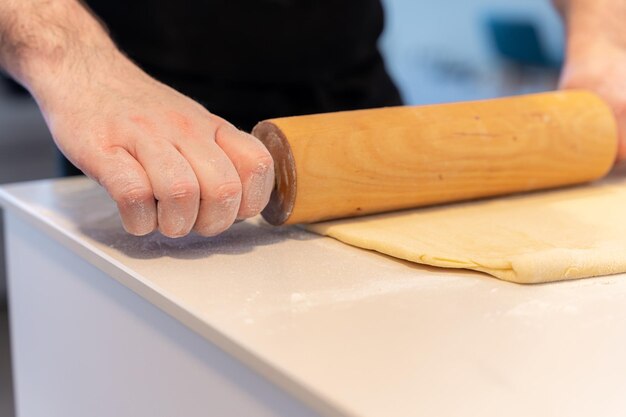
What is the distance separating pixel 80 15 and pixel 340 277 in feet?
1.45

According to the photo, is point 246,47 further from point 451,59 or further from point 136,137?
point 451,59

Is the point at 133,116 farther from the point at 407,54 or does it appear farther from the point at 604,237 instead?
the point at 407,54

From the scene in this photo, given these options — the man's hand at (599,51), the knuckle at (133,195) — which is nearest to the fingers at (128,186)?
the knuckle at (133,195)

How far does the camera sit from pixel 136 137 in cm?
78

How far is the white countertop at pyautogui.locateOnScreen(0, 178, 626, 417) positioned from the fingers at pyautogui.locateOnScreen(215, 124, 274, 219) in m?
0.05

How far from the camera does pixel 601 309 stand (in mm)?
679

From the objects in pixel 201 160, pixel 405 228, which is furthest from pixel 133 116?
pixel 405 228

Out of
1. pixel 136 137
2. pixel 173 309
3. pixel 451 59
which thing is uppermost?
pixel 136 137

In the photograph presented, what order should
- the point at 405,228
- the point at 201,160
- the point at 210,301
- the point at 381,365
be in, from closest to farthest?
the point at 381,365, the point at 210,301, the point at 201,160, the point at 405,228

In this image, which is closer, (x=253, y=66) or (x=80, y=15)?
(x=80, y=15)

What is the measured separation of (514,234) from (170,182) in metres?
0.36

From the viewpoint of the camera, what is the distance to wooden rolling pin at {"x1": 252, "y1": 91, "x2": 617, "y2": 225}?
87 centimetres

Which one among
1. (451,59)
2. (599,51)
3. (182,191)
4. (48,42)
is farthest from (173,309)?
(451,59)

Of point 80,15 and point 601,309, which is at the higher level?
point 80,15
